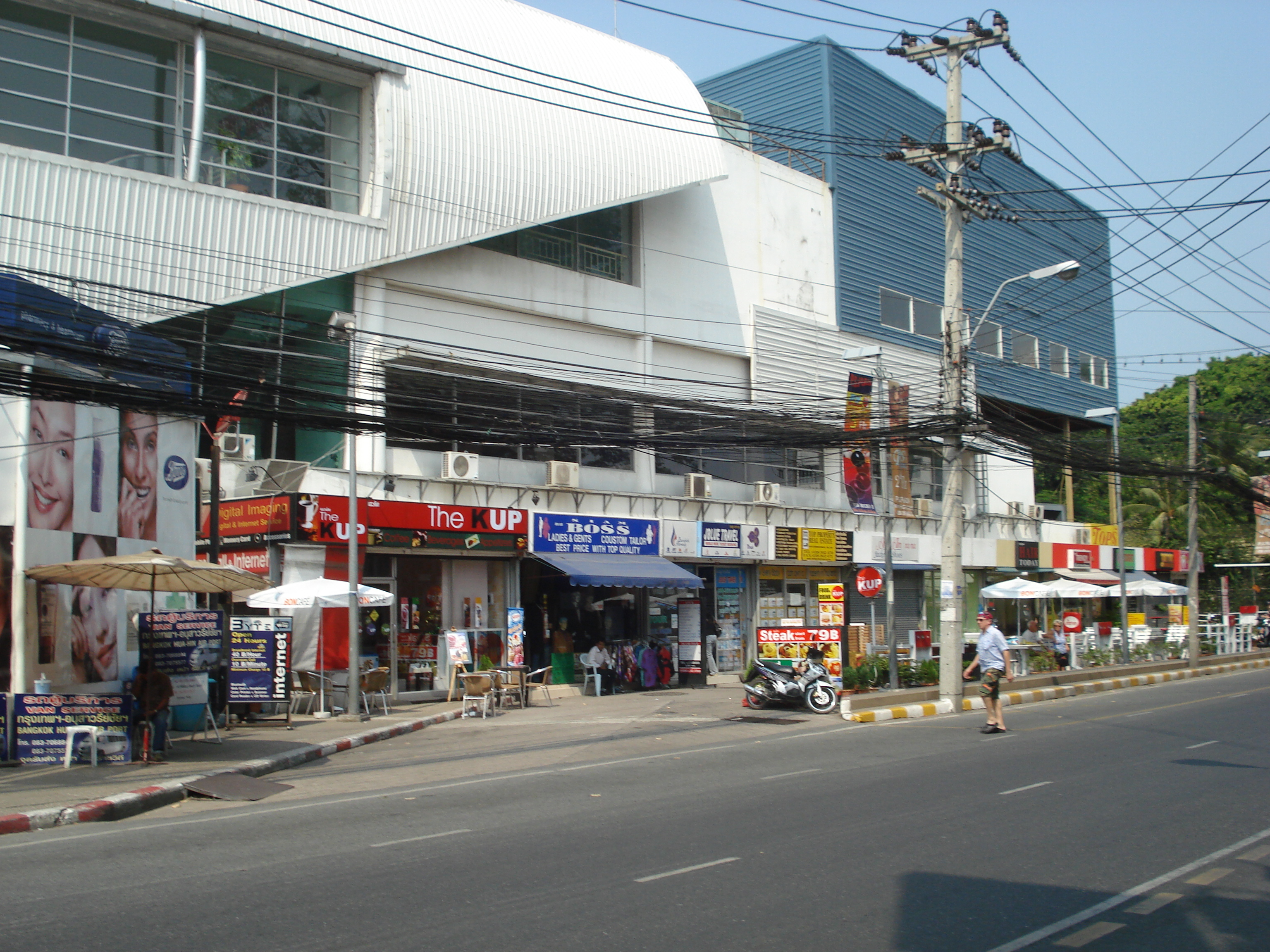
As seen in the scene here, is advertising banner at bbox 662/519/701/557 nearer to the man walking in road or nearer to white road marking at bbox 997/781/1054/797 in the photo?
the man walking in road

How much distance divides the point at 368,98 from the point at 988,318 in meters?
27.9

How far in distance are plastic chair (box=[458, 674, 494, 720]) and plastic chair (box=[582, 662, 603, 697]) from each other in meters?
4.60

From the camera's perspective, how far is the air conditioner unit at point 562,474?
2648cm

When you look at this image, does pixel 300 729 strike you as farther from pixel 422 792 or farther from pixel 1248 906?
pixel 1248 906

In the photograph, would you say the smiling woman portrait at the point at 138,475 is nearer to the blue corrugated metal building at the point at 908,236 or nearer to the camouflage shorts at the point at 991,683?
the camouflage shorts at the point at 991,683

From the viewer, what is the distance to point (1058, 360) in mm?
Answer: 47094

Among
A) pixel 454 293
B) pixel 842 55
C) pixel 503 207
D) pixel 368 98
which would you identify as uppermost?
pixel 842 55

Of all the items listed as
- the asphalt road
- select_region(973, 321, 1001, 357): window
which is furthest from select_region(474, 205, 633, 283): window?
select_region(973, 321, 1001, 357): window

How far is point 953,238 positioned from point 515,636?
12530mm

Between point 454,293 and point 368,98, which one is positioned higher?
point 368,98

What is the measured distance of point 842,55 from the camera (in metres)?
36.1

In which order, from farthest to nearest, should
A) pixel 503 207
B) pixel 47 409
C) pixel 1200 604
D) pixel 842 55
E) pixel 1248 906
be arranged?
pixel 1200 604 → pixel 842 55 → pixel 503 207 → pixel 47 409 → pixel 1248 906

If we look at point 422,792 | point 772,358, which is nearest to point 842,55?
point 772,358

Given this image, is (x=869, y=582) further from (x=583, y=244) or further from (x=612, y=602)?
(x=583, y=244)
